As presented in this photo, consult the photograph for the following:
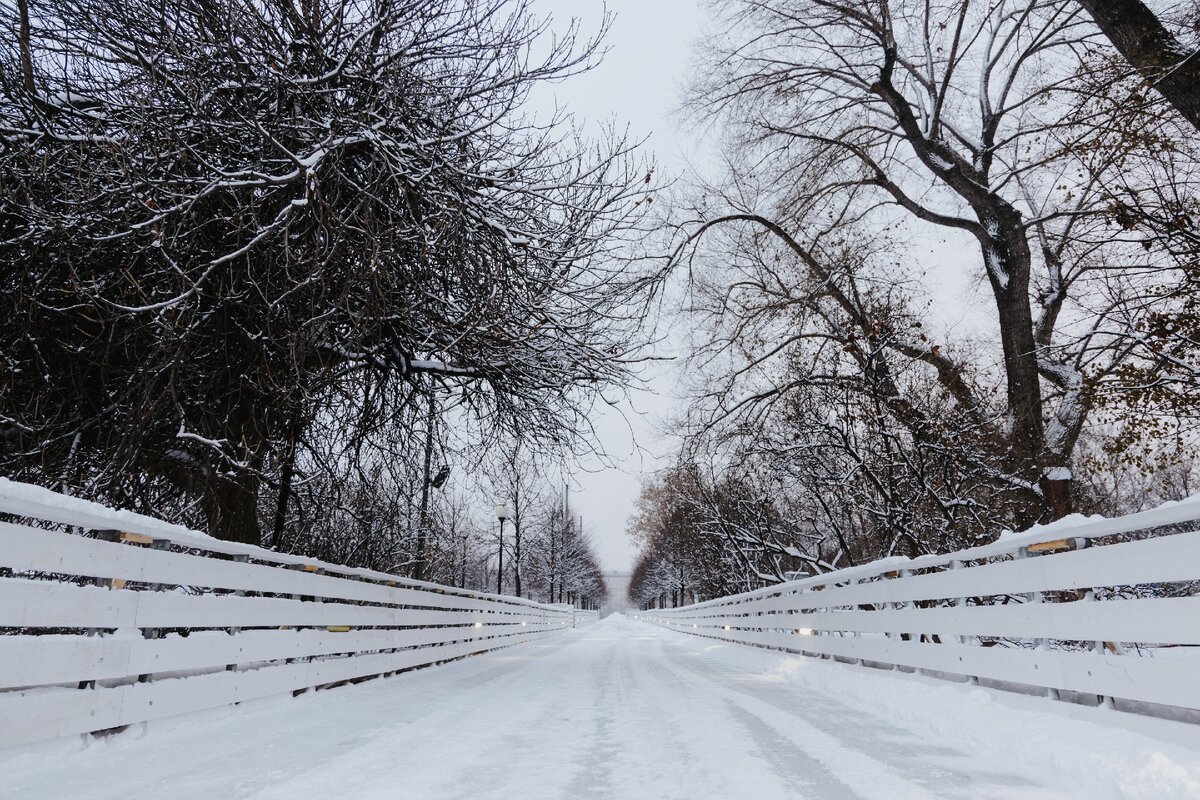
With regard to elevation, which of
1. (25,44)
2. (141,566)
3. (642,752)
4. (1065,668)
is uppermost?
(25,44)

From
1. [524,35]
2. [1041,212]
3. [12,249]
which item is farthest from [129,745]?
[1041,212]

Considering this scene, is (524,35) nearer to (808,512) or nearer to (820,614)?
(820,614)

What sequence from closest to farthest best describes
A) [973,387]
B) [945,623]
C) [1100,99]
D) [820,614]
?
[945,623], [1100,99], [820,614], [973,387]

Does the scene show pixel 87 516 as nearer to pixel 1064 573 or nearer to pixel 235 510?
pixel 1064 573

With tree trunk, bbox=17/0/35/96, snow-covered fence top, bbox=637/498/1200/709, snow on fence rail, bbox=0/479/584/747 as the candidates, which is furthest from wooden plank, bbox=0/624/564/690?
snow-covered fence top, bbox=637/498/1200/709

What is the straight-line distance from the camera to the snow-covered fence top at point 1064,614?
2818mm

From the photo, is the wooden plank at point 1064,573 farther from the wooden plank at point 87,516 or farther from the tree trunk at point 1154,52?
the wooden plank at point 87,516

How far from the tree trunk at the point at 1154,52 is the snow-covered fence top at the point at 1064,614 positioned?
4.32m

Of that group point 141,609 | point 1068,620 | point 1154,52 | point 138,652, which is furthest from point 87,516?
point 1154,52

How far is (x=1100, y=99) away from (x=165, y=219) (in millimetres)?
7791

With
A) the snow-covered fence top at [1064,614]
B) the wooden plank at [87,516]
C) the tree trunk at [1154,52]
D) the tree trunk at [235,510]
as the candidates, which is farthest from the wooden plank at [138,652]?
the tree trunk at [1154,52]

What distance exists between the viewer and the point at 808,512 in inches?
773

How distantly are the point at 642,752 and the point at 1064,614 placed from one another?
226cm

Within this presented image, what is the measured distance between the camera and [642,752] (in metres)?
3.56
